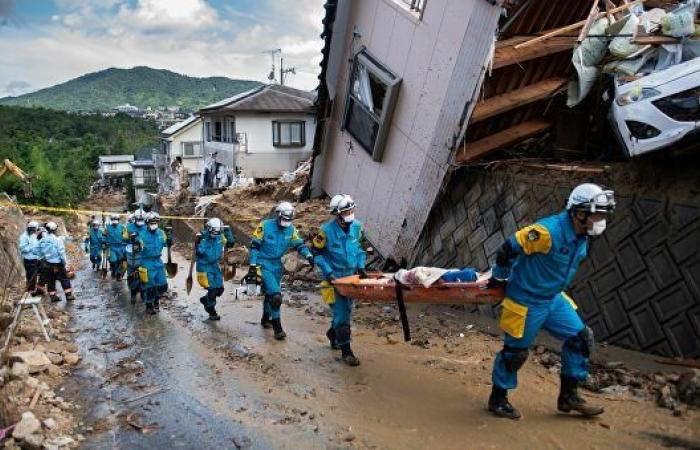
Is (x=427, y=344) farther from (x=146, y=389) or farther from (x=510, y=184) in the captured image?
(x=146, y=389)

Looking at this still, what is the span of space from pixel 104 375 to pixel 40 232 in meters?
7.10

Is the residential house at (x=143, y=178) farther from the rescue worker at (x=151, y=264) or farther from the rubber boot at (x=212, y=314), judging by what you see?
the rubber boot at (x=212, y=314)

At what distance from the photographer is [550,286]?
4.73m

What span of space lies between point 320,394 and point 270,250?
2791mm

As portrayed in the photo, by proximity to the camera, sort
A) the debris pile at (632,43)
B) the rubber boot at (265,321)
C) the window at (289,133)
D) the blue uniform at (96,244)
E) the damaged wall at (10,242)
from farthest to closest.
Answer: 1. the window at (289,133)
2. the blue uniform at (96,244)
3. the damaged wall at (10,242)
4. the rubber boot at (265,321)
5. the debris pile at (632,43)

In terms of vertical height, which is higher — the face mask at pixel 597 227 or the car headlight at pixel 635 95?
the car headlight at pixel 635 95

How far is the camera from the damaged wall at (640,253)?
19.5ft

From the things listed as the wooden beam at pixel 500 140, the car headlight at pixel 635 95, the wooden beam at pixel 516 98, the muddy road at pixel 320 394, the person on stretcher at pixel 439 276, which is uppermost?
the wooden beam at pixel 516 98

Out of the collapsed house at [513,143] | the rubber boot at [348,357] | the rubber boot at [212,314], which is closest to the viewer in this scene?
the collapsed house at [513,143]

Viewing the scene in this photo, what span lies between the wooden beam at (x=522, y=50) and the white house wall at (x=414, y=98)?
342 millimetres

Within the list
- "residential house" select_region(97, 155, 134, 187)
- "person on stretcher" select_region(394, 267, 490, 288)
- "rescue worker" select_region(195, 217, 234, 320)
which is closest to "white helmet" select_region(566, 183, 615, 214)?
"person on stretcher" select_region(394, 267, 490, 288)

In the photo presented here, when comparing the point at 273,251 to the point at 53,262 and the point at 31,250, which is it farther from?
the point at 31,250

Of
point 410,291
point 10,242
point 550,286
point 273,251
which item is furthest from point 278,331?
point 10,242

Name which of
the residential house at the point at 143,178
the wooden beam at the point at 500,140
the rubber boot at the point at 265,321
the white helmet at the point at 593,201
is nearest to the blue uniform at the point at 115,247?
the rubber boot at the point at 265,321
